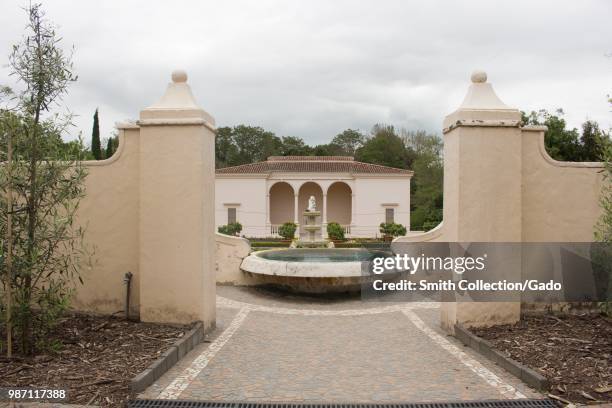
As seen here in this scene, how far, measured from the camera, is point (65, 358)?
455cm

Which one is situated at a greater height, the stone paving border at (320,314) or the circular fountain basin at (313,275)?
the circular fountain basin at (313,275)

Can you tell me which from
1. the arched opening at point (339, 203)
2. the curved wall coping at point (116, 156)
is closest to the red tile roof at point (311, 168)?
the arched opening at point (339, 203)

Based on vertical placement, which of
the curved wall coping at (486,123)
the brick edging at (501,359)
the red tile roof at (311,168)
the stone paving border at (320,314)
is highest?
the red tile roof at (311,168)

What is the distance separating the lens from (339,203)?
38344 millimetres

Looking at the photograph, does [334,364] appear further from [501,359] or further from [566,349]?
[566,349]

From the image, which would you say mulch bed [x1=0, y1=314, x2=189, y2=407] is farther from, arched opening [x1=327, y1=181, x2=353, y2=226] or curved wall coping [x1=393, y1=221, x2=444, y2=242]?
arched opening [x1=327, y1=181, x2=353, y2=226]

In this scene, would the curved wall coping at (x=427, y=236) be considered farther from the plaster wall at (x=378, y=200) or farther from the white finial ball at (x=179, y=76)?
the plaster wall at (x=378, y=200)

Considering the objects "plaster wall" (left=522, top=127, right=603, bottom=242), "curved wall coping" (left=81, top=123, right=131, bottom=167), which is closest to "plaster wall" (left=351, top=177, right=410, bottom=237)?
"plaster wall" (left=522, top=127, right=603, bottom=242)

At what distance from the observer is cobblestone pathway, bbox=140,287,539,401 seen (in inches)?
160

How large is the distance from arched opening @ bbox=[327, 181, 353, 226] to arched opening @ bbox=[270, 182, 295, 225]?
2.99 meters

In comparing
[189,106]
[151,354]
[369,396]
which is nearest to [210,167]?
[189,106]

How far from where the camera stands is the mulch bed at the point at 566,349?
3.94 metres

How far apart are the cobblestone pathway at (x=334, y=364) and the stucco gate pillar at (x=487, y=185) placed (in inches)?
33.4

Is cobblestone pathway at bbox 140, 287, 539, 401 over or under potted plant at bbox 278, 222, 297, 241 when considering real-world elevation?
under
